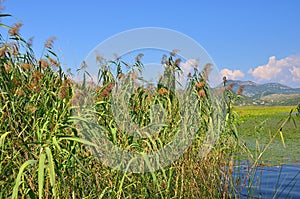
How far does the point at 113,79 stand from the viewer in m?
3.59

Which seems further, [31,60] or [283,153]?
[283,153]

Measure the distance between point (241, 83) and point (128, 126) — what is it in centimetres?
118

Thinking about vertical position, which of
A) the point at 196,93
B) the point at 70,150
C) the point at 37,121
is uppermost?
the point at 196,93

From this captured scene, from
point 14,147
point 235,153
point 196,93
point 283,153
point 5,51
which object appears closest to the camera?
point 14,147

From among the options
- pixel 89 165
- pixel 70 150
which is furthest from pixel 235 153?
pixel 70 150

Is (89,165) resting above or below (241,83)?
below

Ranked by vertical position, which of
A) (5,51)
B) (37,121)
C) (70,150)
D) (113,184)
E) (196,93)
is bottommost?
(113,184)

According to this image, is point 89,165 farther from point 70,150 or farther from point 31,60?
point 31,60

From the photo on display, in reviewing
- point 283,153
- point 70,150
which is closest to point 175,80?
point 70,150

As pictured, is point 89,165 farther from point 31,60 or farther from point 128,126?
point 31,60

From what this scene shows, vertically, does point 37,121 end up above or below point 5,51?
below

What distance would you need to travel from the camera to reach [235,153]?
3.83m

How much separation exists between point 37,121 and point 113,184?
73cm

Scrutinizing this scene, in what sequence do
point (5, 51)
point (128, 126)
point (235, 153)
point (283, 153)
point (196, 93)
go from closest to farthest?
point (5, 51), point (128, 126), point (196, 93), point (235, 153), point (283, 153)
